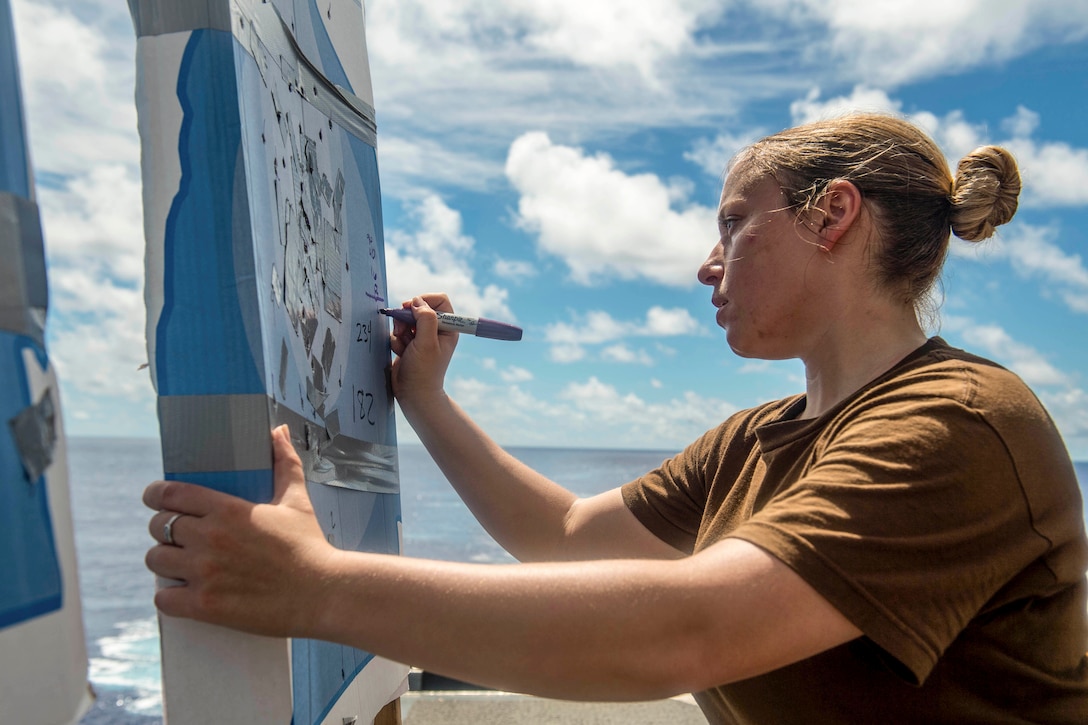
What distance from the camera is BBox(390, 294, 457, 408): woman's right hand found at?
1.35 m

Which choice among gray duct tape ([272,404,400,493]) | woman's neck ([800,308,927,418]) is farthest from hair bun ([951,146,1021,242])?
gray duct tape ([272,404,400,493])

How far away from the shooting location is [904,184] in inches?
44.4

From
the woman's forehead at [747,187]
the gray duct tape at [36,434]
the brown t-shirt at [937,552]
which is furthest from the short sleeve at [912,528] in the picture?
the gray duct tape at [36,434]

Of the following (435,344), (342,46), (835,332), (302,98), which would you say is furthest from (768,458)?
(342,46)

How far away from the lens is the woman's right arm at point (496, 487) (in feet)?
4.53

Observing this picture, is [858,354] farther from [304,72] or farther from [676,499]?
[304,72]

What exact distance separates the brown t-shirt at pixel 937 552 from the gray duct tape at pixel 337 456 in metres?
0.48

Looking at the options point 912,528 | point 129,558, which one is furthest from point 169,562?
point 129,558

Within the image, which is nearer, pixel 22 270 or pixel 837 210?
pixel 22 270

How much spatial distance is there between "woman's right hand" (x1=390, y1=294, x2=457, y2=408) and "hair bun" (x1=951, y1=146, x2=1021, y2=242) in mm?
794

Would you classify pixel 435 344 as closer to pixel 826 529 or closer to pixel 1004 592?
pixel 826 529

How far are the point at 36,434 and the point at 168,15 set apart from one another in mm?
405

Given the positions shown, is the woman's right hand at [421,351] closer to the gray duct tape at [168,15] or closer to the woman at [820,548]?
the woman at [820,548]

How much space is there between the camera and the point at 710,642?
0.72 meters
